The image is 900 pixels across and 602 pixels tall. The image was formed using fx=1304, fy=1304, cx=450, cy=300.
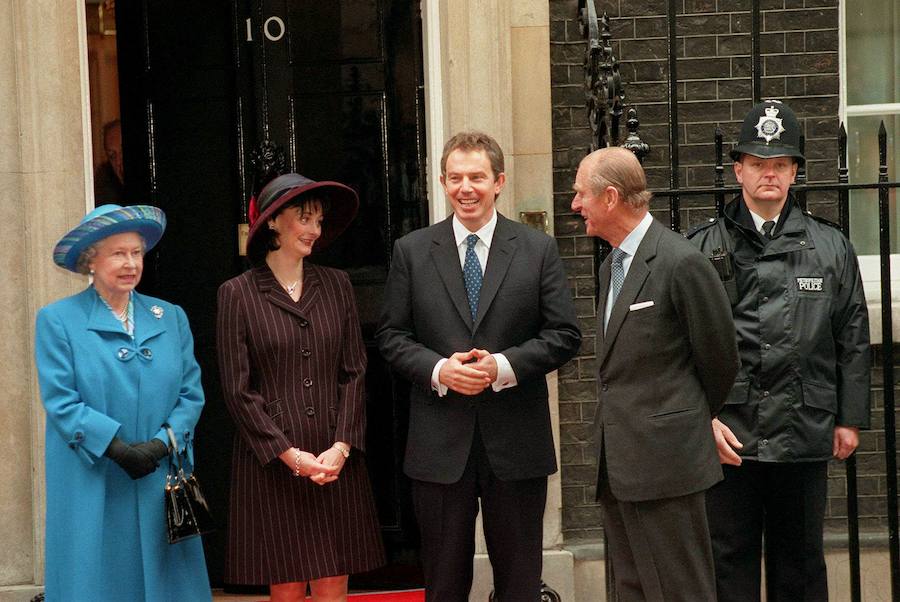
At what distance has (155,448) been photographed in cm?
486

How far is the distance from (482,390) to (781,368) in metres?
1.13

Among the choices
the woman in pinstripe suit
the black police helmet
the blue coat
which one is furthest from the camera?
the woman in pinstripe suit

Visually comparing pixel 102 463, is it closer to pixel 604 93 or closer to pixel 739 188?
pixel 604 93

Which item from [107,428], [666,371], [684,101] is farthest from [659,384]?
[684,101]

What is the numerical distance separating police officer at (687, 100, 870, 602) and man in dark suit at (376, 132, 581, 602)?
684 millimetres

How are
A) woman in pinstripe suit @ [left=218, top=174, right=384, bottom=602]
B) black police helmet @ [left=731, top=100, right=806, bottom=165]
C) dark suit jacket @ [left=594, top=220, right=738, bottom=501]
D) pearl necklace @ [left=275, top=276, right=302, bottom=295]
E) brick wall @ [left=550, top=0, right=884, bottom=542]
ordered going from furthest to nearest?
brick wall @ [left=550, top=0, right=884, bottom=542] → pearl necklace @ [left=275, top=276, right=302, bottom=295] → woman in pinstripe suit @ [left=218, top=174, right=384, bottom=602] → black police helmet @ [left=731, top=100, right=806, bottom=165] → dark suit jacket @ [left=594, top=220, right=738, bottom=501]

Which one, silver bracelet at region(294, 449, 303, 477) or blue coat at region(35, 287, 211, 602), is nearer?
blue coat at region(35, 287, 211, 602)

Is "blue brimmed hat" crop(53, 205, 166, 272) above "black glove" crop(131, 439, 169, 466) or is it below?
above

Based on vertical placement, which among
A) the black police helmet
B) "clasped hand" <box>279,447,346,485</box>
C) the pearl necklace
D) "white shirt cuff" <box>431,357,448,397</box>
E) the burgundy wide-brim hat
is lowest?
"clasped hand" <box>279,447,346,485</box>

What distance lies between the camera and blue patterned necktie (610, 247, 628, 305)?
4.64 metres

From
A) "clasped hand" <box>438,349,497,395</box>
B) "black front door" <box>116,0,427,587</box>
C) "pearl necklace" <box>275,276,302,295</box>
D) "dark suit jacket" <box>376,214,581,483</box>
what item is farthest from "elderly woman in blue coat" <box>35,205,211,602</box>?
"black front door" <box>116,0,427,587</box>

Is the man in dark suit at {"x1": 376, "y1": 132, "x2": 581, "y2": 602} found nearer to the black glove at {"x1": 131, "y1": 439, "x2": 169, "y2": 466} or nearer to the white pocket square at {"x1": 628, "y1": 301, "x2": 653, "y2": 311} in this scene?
the white pocket square at {"x1": 628, "y1": 301, "x2": 653, "y2": 311}

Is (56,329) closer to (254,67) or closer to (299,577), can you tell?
(299,577)

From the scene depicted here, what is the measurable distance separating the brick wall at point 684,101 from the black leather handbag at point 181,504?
7.11 feet
